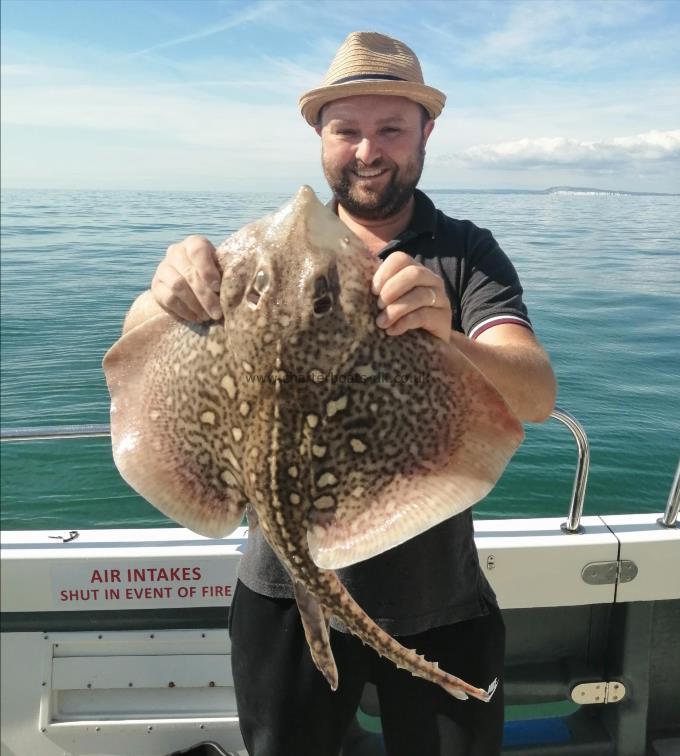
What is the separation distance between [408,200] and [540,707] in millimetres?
2821

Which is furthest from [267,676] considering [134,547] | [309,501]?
[134,547]

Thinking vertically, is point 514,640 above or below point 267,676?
below

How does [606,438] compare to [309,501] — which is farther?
[606,438]

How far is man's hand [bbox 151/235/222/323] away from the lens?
1520 millimetres

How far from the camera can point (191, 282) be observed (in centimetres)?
154

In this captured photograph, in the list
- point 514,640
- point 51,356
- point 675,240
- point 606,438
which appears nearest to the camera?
point 514,640

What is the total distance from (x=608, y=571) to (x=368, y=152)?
231 centimetres

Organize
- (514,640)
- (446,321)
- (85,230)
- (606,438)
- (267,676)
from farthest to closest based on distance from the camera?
(85,230) < (606,438) < (514,640) < (267,676) < (446,321)

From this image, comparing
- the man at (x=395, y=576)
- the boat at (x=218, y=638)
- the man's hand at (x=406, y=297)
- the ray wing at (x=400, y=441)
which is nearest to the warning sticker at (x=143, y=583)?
the boat at (x=218, y=638)

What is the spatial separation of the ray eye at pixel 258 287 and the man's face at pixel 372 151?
40.5 inches

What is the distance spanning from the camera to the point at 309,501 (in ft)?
5.01

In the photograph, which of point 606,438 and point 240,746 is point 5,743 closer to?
point 240,746

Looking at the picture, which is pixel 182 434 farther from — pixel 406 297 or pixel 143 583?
pixel 143 583

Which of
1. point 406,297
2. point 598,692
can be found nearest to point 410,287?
point 406,297
